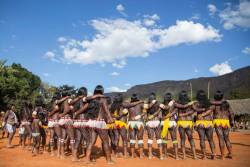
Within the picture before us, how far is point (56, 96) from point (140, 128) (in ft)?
11.7

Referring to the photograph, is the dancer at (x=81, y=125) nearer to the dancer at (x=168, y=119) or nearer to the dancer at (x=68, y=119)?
the dancer at (x=68, y=119)

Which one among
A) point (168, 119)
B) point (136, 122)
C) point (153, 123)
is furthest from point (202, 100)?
point (136, 122)

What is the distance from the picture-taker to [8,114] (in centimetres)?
1488

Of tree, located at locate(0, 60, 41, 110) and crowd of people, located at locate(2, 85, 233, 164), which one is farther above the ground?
tree, located at locate(0, 60, 41, 110)

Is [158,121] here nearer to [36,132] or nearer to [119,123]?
[119,123]

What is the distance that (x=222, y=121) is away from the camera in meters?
9.86

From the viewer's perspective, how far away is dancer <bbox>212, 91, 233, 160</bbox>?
9.77m

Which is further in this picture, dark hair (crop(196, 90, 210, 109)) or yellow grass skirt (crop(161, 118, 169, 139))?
dark hair (crop(196, 90, 210, 109))

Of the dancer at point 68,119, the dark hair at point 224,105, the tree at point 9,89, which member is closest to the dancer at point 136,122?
the dancer at point 68,119

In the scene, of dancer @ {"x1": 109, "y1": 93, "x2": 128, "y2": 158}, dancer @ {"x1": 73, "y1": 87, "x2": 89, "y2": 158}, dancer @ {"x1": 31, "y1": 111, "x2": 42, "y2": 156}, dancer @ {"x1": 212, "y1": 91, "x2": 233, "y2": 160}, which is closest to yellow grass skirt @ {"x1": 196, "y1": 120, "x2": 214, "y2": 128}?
dancer @ {"x1": 212, "y1": 91, "x2": 233, "y2": 160}

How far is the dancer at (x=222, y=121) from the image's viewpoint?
9.77 m

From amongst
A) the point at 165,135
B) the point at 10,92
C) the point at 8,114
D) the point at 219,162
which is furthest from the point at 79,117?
the point at 10,92

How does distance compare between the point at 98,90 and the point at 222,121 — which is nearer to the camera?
the point at 98,90

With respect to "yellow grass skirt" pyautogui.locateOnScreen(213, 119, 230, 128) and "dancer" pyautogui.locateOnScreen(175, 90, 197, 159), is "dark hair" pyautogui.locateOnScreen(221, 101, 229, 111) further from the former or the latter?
"dancer" pyautogui.locateOnScreen(175, 90, 197, 159)
